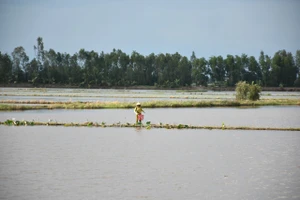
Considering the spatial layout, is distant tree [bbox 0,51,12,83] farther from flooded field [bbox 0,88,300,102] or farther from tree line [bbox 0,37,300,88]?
flooded field [bbox 0,88,300,102]

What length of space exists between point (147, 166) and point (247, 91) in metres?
41.4

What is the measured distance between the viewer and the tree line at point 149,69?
406 ft

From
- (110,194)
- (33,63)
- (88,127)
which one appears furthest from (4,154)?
(33,63)

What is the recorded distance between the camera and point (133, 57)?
136 m

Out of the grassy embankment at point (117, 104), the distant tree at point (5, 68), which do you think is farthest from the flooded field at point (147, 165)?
the distant tree at point (5, 68)

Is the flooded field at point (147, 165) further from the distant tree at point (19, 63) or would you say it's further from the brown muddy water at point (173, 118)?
the distant tree at point (19, 63)

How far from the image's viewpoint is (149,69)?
442 feet

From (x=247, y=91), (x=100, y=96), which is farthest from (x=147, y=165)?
(x=100, y=96)

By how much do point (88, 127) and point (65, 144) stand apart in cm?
721

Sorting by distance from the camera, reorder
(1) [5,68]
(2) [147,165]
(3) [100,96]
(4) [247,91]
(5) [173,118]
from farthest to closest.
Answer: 1. (1) [5,68]
2. (3) [100,96]
3. (4) [247,91]
4. (5) [173,118]
5. (2) [147,165]

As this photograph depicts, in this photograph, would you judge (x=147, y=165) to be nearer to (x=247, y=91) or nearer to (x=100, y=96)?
(x=247, y=91)

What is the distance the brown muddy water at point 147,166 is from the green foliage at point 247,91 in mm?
30092

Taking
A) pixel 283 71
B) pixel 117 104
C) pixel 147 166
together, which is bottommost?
pixel 147 166

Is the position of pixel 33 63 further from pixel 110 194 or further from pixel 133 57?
pixel 110 194
